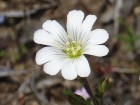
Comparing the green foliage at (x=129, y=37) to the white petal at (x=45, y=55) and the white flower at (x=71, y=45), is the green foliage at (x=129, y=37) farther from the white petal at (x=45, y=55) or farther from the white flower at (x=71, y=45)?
the white petal at (x=45, y=55)

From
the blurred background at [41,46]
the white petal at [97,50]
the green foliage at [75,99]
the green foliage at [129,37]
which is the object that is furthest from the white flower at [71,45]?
the green foliage at [129,37]

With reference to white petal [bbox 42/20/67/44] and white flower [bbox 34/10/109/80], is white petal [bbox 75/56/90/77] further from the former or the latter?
white petal [bbox 42/20/67/44]

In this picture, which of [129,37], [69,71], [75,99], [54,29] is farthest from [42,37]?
[129,37]

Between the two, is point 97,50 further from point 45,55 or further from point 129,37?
point 129,37

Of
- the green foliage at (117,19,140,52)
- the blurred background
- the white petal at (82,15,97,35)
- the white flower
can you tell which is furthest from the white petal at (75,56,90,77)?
the green foliage at (117,19,140,52)

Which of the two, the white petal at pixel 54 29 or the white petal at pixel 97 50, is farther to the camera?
the white petal at pixel 54 29

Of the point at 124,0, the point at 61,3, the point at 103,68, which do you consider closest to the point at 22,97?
the point at 103,68
